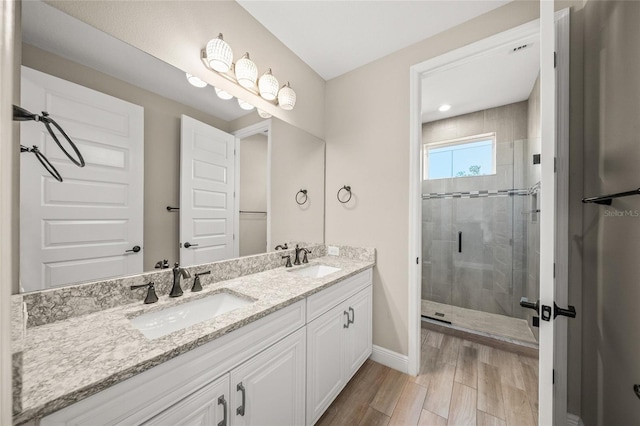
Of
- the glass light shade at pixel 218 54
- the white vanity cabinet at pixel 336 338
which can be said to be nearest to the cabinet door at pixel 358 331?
the white vanity cabinet at pixel 336 338

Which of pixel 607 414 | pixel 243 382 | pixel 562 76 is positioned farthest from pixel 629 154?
pixel 243 382

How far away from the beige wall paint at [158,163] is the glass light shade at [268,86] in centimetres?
54

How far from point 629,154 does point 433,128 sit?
261cm

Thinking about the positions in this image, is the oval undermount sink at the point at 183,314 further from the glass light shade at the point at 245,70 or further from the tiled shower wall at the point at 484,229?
the tiled shower wall at the point at 484,229

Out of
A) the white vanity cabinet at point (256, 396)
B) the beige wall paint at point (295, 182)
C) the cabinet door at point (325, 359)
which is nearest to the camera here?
the white vanity cabinet at point (256, 396)

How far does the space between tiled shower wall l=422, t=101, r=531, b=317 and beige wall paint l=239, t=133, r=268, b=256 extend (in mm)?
2393

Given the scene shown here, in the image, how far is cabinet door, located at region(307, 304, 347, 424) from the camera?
1.30 metres

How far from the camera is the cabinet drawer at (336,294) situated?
1322 millimetres

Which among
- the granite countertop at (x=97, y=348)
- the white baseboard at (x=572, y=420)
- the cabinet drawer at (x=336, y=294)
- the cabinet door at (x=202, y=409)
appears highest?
the granite countertop at (x=97, y=348)

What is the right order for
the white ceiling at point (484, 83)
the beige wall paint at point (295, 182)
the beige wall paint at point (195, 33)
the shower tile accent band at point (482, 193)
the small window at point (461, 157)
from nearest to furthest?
1. the beige wall paint at point (195, 33)
2. the beige wall paint at point (295, 182)
3. the white ceiling at point (484, 83)
4. the shower tile accent band at point (482, 193)
5. the small window at point (461, 157)

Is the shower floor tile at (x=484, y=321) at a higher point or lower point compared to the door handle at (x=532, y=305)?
lower

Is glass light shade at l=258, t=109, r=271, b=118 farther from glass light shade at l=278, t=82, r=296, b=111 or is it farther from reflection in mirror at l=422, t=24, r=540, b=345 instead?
reflection in mirror at l=422, t=24, r=540, b=345

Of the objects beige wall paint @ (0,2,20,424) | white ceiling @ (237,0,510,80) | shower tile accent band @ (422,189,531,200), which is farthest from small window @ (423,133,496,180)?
beige wall paint @ (0,2,20,424)

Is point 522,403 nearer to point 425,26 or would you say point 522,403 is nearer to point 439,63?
point 439,63
